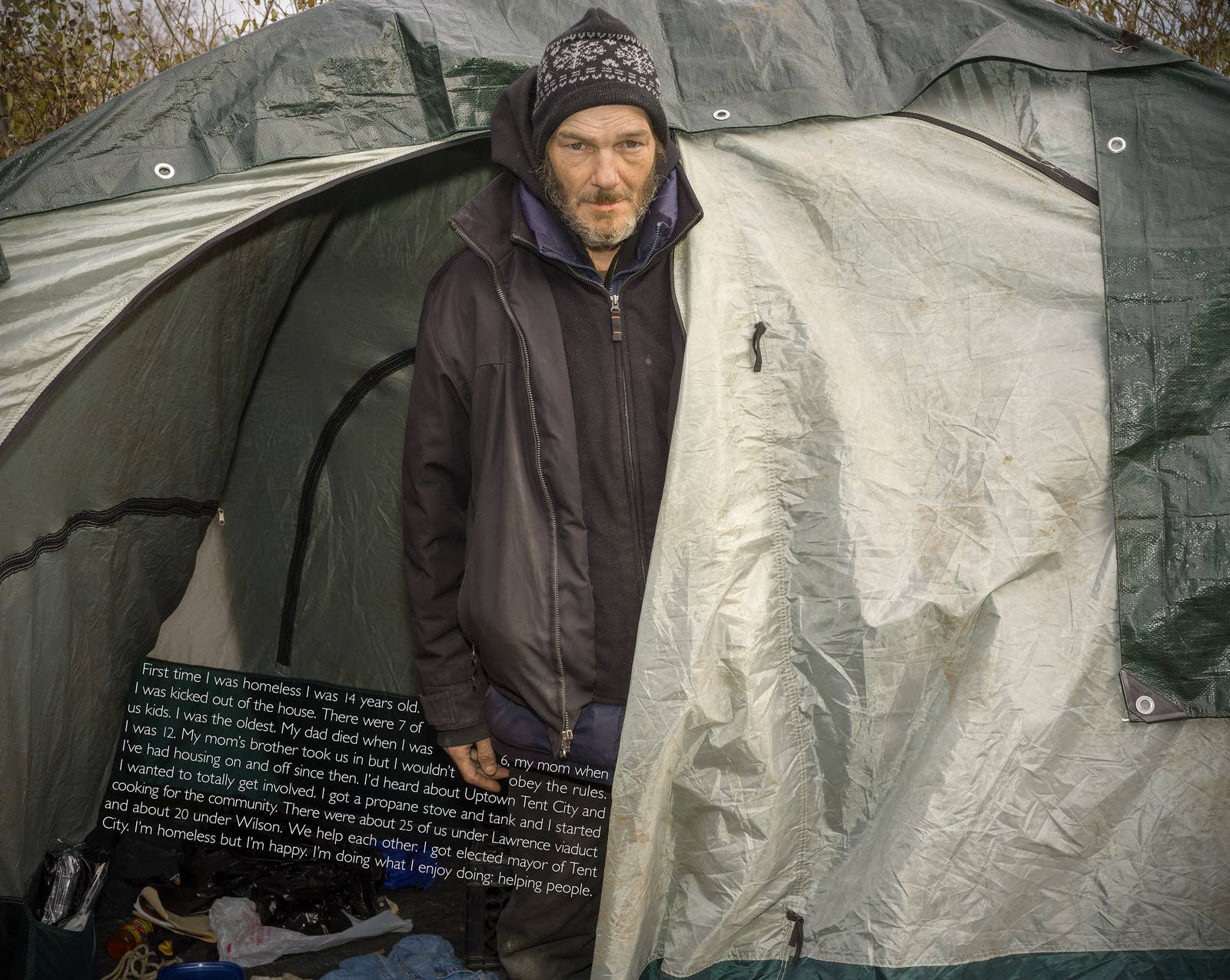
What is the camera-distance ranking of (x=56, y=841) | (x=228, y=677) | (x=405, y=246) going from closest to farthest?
(x=56, y=841)
(x=405, y=246)
(x=228, y=677)

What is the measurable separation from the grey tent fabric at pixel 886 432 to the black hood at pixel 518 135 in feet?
0.16

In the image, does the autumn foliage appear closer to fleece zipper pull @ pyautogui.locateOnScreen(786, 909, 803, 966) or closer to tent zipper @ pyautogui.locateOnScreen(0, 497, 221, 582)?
tent zipper @ pyautogui.locateOnScreen(0, 497, 221, 582)

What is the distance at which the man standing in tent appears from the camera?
6.82 feet

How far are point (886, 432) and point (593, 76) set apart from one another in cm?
83

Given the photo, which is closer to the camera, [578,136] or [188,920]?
[578,136]

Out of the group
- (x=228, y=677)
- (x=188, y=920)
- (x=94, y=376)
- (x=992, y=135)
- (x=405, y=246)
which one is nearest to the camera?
(x=992, y=135)

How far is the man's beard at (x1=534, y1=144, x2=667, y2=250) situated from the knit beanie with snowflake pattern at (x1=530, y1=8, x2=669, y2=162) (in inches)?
1.7

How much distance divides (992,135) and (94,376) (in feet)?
6.14

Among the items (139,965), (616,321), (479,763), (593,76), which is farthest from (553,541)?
(139,965)

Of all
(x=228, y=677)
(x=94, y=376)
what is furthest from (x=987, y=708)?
(x=228, y=677)

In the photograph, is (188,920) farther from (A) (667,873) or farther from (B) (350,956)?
(A) (667,873)

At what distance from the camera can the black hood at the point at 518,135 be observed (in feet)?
7.02

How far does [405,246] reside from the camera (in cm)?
318

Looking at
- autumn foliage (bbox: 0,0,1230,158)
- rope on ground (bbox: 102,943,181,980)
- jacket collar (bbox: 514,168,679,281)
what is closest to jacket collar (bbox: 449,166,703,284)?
jacket collar (bbox: 514,168,679,281)
